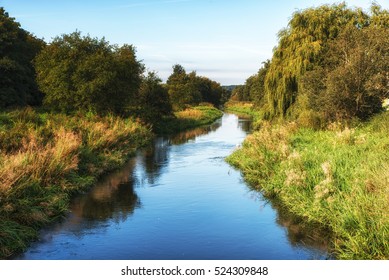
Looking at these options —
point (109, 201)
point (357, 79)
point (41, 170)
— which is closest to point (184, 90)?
point (357, 79)

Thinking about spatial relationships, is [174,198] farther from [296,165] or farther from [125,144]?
[125,144]

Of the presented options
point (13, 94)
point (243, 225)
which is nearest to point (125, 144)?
point (243, 225)

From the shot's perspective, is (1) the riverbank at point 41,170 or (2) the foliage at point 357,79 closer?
(1) the riverbank at point 41,170

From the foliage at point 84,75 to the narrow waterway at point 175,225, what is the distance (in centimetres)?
1708

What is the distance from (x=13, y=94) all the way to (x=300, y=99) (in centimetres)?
2879

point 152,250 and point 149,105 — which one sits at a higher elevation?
point 149,105

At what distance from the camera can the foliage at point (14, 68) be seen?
140ft

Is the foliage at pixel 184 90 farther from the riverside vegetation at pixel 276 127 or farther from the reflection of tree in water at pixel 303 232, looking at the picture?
the reflection of tree in water at pixel 303 232

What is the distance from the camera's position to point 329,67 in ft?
88.0

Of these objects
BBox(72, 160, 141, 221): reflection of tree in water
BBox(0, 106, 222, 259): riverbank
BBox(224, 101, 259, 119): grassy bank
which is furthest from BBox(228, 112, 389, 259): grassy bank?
BBox(224, 101, 259, 119): grassy bank

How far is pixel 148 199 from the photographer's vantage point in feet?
51.9

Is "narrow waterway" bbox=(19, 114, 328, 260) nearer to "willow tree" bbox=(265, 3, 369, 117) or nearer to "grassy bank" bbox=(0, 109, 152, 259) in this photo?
"grassy bank" bbox=(0, 109, 152, 259)

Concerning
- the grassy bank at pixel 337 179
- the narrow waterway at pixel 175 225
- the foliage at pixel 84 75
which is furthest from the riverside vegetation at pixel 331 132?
the foliage at pixel 84 75

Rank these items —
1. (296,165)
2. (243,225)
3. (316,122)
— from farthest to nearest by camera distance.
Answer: (316,122) → (296,165) → (243,225)
